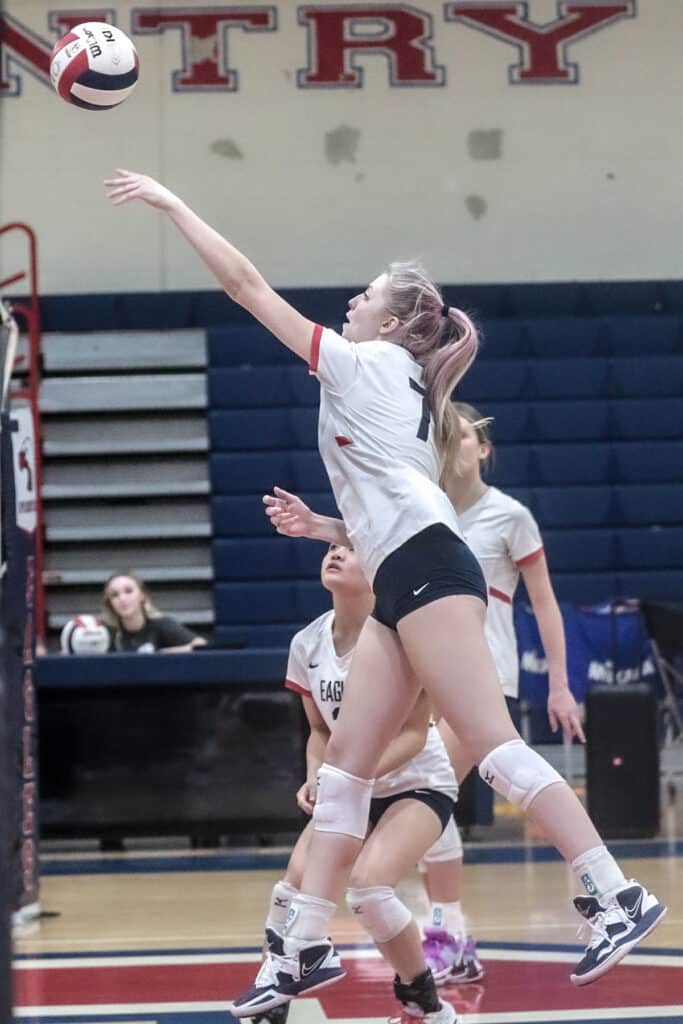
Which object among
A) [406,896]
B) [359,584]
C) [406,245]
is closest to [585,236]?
[406,245]

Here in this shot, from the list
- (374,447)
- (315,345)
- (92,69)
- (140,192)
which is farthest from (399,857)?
(92,69)

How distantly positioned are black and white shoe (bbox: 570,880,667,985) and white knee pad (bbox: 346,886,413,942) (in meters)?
0.53

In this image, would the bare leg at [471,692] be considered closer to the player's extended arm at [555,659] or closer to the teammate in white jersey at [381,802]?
the teammate in white jersey at [381,802]

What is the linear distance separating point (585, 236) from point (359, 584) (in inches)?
344

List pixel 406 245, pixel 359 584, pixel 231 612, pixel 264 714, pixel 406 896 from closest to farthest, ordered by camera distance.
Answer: pixel 359 584 < pixel 406 896 < pixel 264 714 < pixel 231 612 < pixel 406 245

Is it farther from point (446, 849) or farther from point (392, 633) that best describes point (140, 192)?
point (446, 849)

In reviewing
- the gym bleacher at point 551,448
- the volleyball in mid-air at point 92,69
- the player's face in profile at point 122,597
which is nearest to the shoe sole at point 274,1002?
the volleyball in mid-air at point 92,69

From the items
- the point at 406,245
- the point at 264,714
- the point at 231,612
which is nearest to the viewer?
the point at 264,714

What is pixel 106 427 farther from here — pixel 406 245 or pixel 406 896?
pixel 406 896

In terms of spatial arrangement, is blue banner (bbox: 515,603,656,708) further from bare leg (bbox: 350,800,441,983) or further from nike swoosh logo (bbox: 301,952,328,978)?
nike swoosh logo (bbox: 301,952,328,978)

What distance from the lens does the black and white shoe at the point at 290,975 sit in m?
3.63

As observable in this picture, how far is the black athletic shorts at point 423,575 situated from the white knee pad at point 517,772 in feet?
1.15

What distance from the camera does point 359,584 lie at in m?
4.45

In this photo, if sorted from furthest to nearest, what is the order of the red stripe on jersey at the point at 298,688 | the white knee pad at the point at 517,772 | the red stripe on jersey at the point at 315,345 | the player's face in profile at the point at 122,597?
the player's face in profile at the point at 122,597 → the red stripe on jersey at the point at 298,688 → the red stripe on jersey at the point at 315,345 → the white knee pad at the point at 517,772
